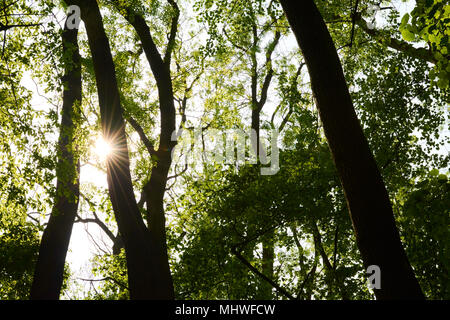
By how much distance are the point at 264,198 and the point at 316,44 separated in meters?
4.92

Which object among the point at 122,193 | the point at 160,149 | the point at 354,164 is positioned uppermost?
the point at 160,149

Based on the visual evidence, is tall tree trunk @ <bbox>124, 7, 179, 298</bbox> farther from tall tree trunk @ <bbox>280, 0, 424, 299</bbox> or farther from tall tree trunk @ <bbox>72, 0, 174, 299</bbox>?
tall tree trunk @ <bbox>280, 0, 424, 299</bbox>

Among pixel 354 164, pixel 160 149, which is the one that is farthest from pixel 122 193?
pixel 354 164

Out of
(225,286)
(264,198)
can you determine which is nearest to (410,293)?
(264,198)

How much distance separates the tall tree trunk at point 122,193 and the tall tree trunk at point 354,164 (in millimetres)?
3075

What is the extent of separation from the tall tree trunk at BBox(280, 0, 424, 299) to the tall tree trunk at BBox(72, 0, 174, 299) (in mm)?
3075

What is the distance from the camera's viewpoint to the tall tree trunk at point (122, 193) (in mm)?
5410

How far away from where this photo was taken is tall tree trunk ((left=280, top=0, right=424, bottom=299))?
3.45 m

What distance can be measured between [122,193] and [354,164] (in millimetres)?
3575

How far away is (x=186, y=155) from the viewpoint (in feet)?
58.4

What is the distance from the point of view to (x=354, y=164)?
12.4 feet

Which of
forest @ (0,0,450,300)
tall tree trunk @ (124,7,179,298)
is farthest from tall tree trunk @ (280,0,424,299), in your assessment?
tall tree trunk @ (124,7,179,298)

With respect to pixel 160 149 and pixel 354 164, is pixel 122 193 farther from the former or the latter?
pixel 354 164
